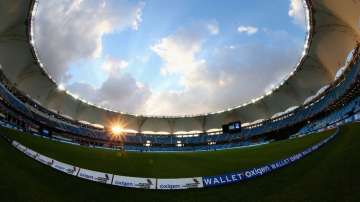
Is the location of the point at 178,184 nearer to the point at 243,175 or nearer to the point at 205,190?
the point at 205,190

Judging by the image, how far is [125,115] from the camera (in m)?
81.2

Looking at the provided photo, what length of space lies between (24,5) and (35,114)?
2127cm

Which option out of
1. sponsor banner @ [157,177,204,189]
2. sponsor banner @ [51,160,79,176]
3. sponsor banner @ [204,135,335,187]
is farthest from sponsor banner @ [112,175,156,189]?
sponsor banner @ [204,135,335,187]

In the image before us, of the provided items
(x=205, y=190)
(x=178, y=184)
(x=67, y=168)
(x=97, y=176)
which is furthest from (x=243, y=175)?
(x=67, y=168)

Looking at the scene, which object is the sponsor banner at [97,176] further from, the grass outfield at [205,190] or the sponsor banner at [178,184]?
the sponsor banner at [178,184]

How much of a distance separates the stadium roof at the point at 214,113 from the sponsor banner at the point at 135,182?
35.5 m

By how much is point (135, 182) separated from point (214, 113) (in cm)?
6315

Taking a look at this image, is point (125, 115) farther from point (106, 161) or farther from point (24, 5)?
point (106, 161)

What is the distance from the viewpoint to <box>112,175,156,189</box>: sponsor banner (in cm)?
1761

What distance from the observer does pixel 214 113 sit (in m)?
79.9

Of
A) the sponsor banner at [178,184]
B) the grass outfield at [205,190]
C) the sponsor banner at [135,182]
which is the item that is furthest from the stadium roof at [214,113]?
the sponsor banner at [178,184]

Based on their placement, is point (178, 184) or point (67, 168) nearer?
point (178, 184)

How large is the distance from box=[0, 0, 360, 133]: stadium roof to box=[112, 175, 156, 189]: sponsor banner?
1397 inches

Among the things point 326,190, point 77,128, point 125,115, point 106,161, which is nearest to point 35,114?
point 77,128
